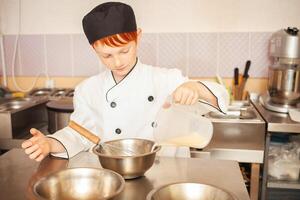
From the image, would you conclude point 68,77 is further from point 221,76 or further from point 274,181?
point 274,181

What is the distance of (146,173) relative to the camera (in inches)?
35.2

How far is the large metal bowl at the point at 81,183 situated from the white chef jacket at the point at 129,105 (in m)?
0.32

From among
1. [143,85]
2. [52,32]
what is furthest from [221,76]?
[52,32]

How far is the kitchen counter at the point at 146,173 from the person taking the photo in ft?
2.63

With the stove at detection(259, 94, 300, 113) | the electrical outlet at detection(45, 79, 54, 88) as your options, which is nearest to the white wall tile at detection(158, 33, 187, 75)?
the stove at detection(259, 94, 300, 113)

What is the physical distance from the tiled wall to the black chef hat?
1.11m

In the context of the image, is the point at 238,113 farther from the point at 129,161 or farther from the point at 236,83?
the point at 129,161

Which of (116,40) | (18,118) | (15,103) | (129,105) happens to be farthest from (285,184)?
(15,103)

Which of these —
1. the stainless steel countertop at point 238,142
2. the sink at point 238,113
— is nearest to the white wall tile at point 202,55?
the sink at point 238,113

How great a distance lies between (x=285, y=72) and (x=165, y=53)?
0.74 m

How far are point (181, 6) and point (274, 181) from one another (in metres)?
1.13

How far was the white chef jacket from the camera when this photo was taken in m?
1.16

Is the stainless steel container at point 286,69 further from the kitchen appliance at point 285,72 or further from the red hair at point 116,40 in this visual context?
the red hair at point 116,40

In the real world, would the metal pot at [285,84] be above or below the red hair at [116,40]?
below
